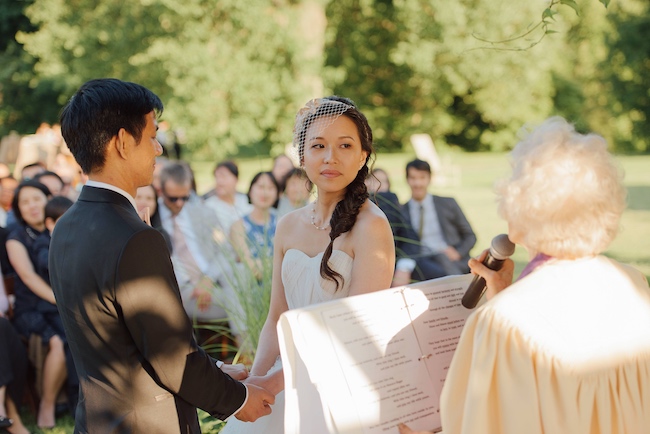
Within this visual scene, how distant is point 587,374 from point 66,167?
10927mm

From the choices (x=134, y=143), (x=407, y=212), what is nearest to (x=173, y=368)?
(x=134, y=143)

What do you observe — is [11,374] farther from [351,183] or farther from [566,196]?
[566,196]

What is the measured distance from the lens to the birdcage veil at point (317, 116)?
298cm

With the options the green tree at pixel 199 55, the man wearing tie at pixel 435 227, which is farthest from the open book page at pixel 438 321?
the green tree at pixel 199 55

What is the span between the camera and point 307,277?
301 cm

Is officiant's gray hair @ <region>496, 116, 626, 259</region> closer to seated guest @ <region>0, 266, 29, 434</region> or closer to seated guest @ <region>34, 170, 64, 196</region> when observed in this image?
seated guest @ <region>0, 266, 29, 434</region>

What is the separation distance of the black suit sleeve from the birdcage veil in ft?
3.34

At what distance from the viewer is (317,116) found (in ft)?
9.90

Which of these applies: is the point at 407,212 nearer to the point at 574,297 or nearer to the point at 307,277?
the point at 307,277

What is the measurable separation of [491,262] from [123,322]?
124 centimetres

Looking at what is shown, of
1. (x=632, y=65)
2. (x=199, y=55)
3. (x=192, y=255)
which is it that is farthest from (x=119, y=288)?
(x=632, y=65)

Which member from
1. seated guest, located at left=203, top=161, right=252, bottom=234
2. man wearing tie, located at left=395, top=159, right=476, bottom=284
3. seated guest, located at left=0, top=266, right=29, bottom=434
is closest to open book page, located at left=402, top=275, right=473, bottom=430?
seated guest, located at left=0, top=266, right=29, bottom=434

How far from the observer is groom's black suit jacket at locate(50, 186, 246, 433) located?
2205mm

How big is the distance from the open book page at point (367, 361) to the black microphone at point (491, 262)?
14 cm
